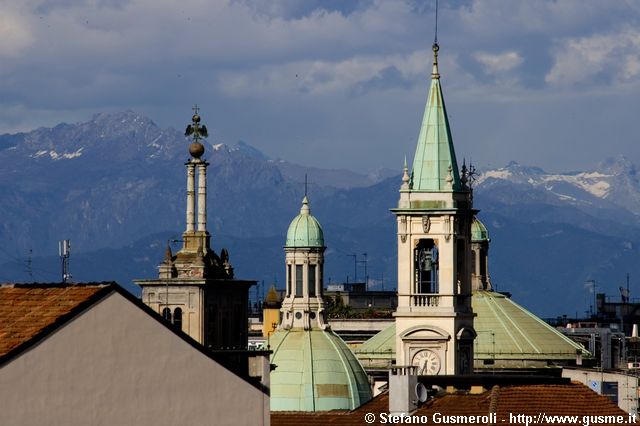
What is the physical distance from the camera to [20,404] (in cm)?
3347

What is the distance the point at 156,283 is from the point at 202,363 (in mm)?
38672

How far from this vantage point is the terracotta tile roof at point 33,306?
111 ft

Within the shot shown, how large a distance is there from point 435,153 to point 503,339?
12.5 metres

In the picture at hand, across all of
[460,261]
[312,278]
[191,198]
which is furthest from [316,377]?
[191,198]

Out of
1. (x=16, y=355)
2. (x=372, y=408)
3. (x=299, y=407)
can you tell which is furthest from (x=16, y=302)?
(x=299, y=407)

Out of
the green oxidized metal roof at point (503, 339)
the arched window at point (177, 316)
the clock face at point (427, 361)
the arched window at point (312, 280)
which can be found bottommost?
the clock face at point (427, 361)

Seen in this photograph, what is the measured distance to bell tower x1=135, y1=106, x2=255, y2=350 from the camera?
237 feet

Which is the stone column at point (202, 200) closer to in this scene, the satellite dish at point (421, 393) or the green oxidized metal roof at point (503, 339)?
the satellite dish at point (421, 393)

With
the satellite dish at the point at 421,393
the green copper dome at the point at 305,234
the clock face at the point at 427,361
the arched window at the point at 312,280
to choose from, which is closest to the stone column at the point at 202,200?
the clock face at the point at 427,361

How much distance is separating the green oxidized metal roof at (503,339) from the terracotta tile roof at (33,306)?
7717 cm

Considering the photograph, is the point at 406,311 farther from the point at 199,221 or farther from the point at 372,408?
the point at 372,408

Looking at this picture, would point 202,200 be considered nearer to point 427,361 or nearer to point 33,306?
point 427,361

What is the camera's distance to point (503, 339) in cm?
11738

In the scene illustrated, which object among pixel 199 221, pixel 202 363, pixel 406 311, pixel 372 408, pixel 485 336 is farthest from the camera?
pixel 485 336
